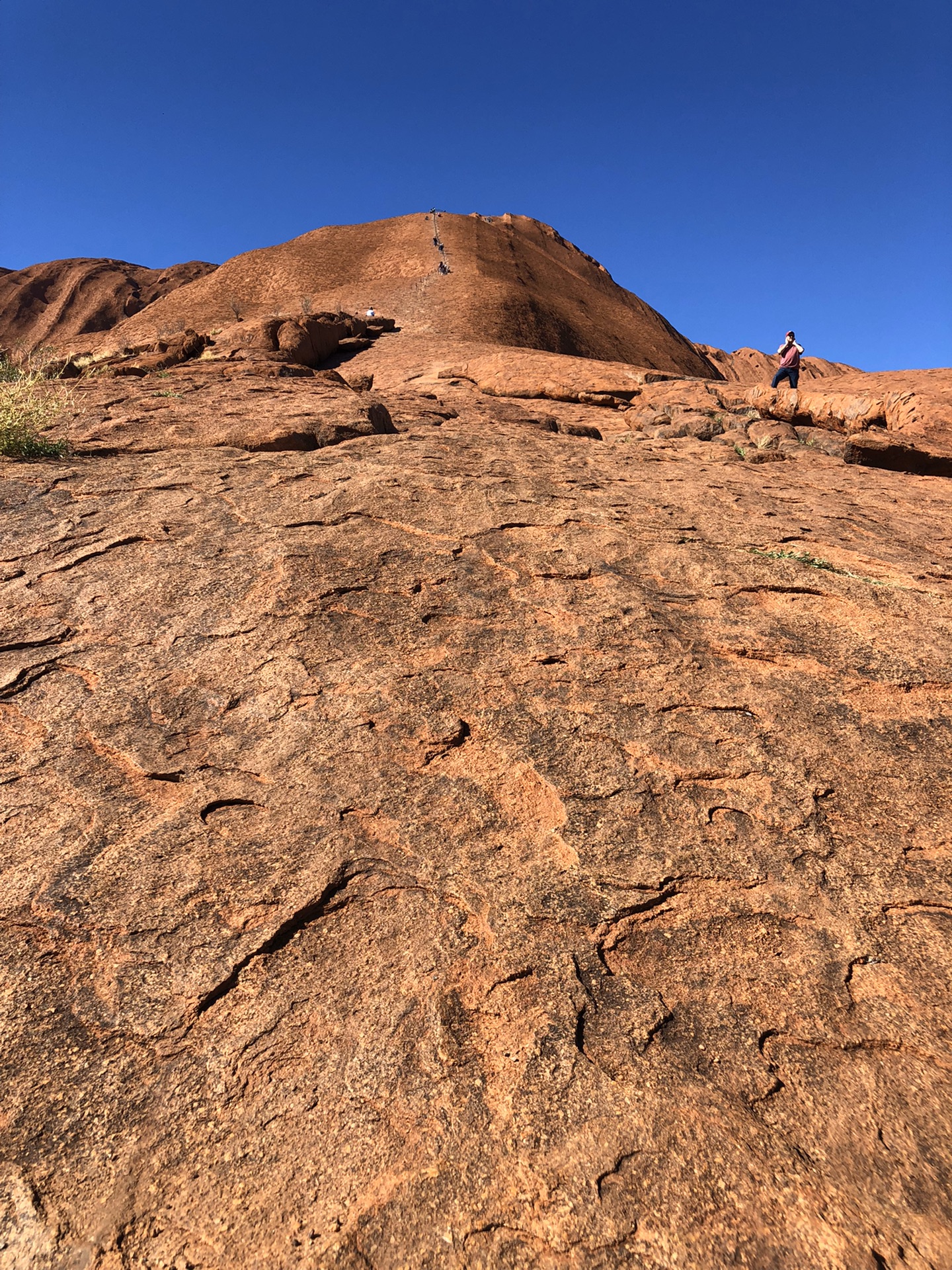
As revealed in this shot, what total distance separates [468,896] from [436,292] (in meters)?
21.5

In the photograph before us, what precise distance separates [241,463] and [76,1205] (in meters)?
4.38

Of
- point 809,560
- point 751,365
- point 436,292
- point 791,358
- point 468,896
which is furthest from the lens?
point 751,365

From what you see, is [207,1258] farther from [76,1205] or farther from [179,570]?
[179,570]

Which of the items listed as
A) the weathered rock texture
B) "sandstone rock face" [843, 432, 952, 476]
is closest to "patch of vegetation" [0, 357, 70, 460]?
the weathered rock texture

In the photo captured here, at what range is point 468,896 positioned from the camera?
194 centimetres

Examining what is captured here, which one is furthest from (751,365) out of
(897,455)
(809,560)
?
(809,560)

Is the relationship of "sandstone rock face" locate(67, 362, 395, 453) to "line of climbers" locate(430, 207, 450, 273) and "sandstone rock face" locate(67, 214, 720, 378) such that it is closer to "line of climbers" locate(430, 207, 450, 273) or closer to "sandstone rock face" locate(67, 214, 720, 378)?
"sandstone rock face" locate(67, 214, 720, 378)

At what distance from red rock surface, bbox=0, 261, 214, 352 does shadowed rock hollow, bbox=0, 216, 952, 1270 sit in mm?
44511

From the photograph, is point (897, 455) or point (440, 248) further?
point (440, 248)

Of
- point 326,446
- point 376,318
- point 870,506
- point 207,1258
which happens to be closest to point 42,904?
point 207,1258

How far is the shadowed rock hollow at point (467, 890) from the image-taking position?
1323mm

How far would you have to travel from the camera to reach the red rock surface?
40469 millimetres

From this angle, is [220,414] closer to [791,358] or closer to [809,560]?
[809,560]

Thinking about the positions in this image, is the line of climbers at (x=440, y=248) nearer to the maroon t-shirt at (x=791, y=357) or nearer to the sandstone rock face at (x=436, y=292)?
the sandstone rock face at (x=436, y=292)
